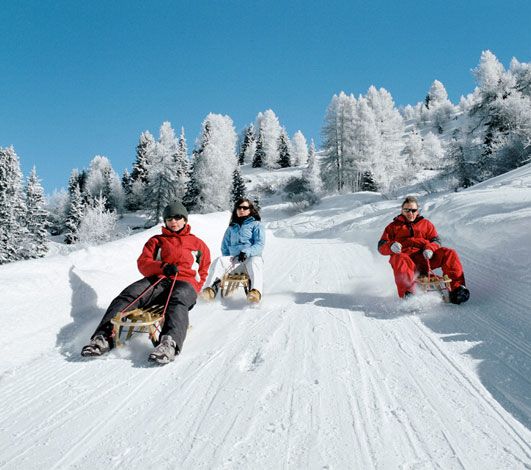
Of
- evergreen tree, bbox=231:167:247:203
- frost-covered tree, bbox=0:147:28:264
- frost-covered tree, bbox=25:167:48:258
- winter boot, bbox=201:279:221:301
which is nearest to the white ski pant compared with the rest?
winter boot, bbox=201:279:221:301

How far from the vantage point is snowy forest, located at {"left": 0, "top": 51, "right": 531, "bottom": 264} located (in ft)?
84.6

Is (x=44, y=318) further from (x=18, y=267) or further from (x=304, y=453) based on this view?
(x=304, y=453)

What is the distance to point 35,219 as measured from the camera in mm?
31062

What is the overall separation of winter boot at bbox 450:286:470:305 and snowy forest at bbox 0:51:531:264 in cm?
2220

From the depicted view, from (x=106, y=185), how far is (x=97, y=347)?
65.4 meters

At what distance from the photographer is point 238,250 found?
597 cm

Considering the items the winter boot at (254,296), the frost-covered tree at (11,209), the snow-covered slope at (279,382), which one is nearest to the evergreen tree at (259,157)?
the frost-covered tree at (11,209)

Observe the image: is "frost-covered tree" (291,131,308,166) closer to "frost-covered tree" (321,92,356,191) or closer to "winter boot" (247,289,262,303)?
"frost-covered tree" (321,92,356,191)

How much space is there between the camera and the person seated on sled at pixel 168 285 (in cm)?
321

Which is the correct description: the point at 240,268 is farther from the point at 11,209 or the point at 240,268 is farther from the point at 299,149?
the point at 299,149

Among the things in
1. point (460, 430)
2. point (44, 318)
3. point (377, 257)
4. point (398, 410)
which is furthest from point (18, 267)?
point (377, 257)

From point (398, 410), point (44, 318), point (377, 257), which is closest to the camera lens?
point (398, 410)

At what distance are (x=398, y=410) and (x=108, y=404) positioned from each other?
1898 mm

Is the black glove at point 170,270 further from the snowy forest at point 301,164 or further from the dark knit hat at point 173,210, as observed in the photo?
the snowy forest at point 301,164
